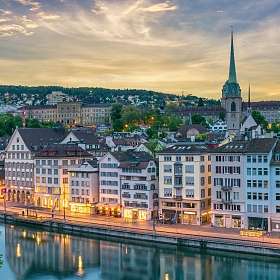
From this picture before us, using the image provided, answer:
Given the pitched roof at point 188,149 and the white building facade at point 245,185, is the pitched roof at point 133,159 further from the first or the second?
the white building facade at point 245,185

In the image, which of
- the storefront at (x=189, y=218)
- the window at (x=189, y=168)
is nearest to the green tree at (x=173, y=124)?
the window at (x=189, y=168)

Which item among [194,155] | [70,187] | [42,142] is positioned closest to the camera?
[194,155]

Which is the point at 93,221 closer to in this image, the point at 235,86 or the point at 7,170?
the point at 7,170

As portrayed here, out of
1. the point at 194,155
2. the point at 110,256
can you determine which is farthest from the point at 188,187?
the point at 110,256

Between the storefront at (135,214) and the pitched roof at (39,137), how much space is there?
77.2 ft

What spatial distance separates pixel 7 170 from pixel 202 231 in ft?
142

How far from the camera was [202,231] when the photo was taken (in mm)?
61219

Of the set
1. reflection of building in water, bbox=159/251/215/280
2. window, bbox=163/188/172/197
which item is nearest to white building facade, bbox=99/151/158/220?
window, bbox=163/188/172/197

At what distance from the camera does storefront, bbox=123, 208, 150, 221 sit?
232 feet

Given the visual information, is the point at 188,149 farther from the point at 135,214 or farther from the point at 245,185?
the point at 135,214

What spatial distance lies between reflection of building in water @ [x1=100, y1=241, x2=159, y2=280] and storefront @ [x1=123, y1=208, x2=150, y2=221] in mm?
9206

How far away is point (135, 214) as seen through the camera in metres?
71.9

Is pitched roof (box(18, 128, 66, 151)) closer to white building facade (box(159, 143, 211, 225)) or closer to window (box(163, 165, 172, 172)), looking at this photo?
window (box(163, 165, 172, 172))

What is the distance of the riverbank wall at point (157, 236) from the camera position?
54.2 m
